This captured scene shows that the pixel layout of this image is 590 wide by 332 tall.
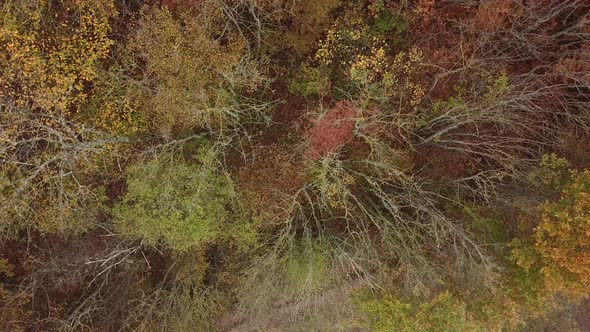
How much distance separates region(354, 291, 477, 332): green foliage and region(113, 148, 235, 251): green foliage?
14.2 ft

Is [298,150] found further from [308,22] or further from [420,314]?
[420,314]

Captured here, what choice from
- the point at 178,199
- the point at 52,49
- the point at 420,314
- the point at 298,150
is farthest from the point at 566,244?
the point at 52,49

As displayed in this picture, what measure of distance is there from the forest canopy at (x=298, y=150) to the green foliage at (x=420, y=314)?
0.05 meters

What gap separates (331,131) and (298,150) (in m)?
0.96

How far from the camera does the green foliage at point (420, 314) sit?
10602 millimetres

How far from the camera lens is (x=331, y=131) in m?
12.2

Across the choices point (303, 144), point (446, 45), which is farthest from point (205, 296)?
point (446, 45)

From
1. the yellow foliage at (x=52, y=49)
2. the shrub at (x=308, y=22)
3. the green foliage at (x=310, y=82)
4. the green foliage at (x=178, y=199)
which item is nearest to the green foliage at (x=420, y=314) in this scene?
the green foliage at (x=178, y=199)

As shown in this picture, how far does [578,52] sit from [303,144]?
24.5ft

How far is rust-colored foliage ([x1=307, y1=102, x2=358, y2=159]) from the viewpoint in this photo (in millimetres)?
12102

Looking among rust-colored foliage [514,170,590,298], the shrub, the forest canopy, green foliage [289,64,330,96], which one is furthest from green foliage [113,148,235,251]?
rust-colored foliage [514,170,590,298]

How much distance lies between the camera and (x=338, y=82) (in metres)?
12.8

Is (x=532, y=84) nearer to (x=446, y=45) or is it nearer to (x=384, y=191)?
(x=446, y=45)

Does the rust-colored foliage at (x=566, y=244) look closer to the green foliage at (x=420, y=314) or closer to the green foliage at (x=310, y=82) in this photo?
the green foliage at (x=420, y=314)
